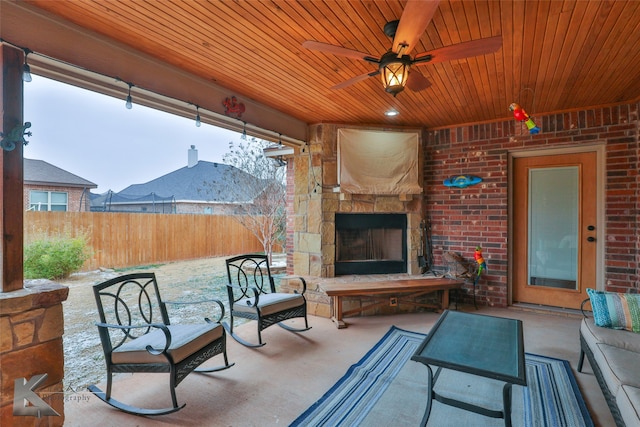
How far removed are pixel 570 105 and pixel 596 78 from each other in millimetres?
800

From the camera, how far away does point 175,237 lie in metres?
7.51

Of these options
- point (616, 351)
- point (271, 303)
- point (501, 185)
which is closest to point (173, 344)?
point (271, 303)

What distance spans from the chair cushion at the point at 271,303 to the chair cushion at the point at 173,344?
0.58 m

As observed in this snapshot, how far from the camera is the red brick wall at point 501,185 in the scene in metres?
3.31

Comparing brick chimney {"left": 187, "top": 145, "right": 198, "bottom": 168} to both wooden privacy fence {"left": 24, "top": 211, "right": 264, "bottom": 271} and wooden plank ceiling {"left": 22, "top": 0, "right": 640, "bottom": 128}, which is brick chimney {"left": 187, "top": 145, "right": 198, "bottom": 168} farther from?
wooden plank ceiling {"left": 22, "top": 0, "right": 640, "bottom": 128}

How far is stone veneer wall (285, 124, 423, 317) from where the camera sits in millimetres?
3953

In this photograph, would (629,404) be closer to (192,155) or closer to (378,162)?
(378,162)

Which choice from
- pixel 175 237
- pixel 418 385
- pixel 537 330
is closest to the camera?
pixel 418 385

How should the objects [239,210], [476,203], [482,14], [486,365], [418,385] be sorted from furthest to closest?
1. [239,210]
2. [476,203]
3. [418,385]
4. [482,14]
5. [486,365]

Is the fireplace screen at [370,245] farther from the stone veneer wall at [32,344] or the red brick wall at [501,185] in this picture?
the stone veneer wall at [32,344]

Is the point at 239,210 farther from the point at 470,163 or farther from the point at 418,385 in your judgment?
the point at 418,385

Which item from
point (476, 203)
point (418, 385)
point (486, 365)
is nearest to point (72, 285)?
point (418, 385)

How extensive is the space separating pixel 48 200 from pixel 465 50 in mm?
7032

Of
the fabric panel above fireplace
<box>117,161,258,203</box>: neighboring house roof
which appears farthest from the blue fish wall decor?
<box>117,161,258,203</box>: neighboring house roof
